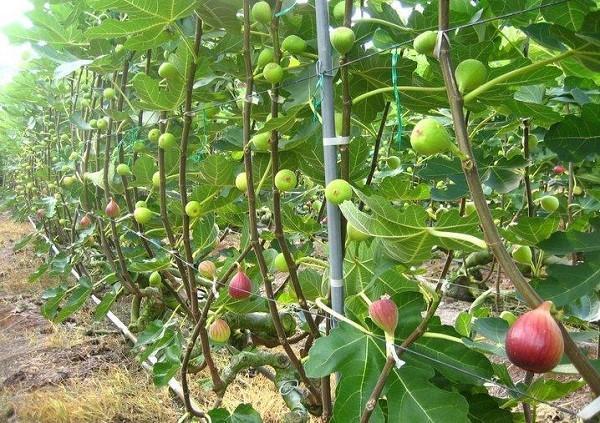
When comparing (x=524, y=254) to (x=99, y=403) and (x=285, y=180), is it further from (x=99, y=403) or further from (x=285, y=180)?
(x=99, y=403)

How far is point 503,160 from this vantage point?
1.28 metres

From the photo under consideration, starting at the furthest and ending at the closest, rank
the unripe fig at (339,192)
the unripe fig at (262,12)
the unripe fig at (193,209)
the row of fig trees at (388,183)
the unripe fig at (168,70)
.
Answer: the unripe fig at (193,209)
the unripe fig at (168,70)
the unripe fig at (262,12)
the unripe fig at (339,192)
the row of fig trees at (388,183)

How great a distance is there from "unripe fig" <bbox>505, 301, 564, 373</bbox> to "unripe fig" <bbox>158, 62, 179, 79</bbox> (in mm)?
927

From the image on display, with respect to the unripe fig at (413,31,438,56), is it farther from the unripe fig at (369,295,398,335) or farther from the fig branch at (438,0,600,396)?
the unripe fig at (369,295,398,335)

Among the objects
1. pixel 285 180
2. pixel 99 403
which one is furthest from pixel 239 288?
pixel 99 403

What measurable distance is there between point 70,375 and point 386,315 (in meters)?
2.81

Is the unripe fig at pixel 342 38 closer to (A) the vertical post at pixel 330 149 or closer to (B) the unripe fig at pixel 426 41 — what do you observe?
(A) the vertical post at pixel 330 149

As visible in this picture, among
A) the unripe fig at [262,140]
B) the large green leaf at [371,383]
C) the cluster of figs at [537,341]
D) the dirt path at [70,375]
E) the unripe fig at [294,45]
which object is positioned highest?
the unripe fig at [294,45]

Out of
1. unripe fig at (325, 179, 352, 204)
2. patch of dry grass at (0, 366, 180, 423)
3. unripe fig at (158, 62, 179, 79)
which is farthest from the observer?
patch of dry grass at (0, 366, 180, 423)

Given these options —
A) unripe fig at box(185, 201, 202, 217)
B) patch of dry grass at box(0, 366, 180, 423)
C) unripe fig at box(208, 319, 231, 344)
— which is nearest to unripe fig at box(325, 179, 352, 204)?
unripe fig at box(185, 201, 202, 217)

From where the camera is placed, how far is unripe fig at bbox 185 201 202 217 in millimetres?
1310

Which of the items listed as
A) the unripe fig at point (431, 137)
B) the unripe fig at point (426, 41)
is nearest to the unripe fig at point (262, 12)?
the unripe fig at point (426, 41)

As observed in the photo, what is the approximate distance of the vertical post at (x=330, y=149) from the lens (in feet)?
2.88

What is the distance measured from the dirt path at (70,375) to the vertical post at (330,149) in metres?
1.83
